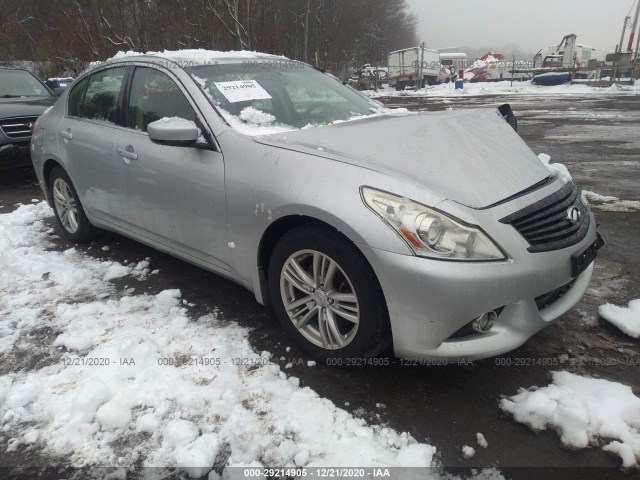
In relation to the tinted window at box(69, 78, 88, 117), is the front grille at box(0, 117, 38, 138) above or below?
below

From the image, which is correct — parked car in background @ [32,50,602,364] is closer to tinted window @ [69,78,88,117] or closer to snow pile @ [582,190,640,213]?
tinted window @ [69,78,88,117]

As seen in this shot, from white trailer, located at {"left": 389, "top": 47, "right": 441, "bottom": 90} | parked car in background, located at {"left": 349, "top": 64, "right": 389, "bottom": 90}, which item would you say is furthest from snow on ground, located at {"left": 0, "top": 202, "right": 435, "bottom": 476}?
white trailer, located at {"left": 389, "top": 47, "right": 441, "bottom": 90}

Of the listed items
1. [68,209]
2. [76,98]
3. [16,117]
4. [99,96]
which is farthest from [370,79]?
[99,96]

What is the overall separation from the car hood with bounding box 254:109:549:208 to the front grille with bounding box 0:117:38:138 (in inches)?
229

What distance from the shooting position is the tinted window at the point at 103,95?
3629 millimetres

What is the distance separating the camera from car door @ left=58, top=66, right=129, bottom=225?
358 centimetres

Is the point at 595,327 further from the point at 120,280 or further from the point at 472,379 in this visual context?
the point at 120,280

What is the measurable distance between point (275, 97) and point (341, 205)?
1.34 meters

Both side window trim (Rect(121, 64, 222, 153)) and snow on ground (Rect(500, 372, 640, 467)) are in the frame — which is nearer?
snow on ground (Rect(500, 372, 640, 467))

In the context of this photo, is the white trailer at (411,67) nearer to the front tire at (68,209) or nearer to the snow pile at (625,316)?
the front tire at (68,209)

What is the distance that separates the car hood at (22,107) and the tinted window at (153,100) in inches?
180

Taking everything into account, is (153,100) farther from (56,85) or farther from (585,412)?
(56,85)

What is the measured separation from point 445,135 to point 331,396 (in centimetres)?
162

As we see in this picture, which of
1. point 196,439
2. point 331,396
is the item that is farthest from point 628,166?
point 196,439
